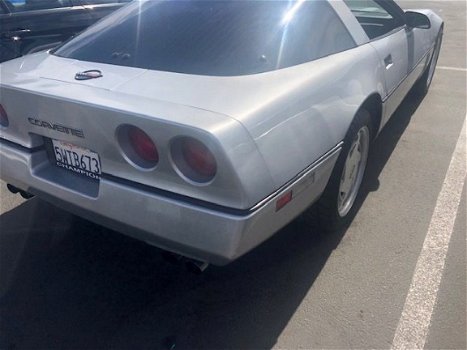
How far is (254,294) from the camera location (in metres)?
2.40

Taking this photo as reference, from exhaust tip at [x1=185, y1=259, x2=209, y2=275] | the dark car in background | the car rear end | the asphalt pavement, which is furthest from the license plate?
the dark car in background

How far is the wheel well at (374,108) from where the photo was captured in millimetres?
2765

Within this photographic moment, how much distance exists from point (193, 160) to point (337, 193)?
43.6 inches

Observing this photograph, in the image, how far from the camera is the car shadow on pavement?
2.17 metres

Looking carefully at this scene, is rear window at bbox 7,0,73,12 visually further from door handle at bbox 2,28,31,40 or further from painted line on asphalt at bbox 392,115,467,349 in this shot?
painted line on asphalt at bbox 392,115,467,349

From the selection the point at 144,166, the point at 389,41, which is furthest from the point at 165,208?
the point at 389,41

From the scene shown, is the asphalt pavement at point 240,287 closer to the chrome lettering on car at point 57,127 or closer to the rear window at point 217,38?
the chrome lettering on car at point 57,127

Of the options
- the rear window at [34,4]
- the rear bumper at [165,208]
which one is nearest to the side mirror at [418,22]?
the rear bumper at [165,208]

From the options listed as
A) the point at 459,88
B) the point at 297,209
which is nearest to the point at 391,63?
the point at 297,209

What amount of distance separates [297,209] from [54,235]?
165 cm

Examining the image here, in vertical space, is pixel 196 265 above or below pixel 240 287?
above

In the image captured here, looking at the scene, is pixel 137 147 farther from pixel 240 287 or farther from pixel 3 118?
pixel 240 287

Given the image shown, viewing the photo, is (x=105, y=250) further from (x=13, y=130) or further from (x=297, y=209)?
(x=297, y=209)

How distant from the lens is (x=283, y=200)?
193 cm
